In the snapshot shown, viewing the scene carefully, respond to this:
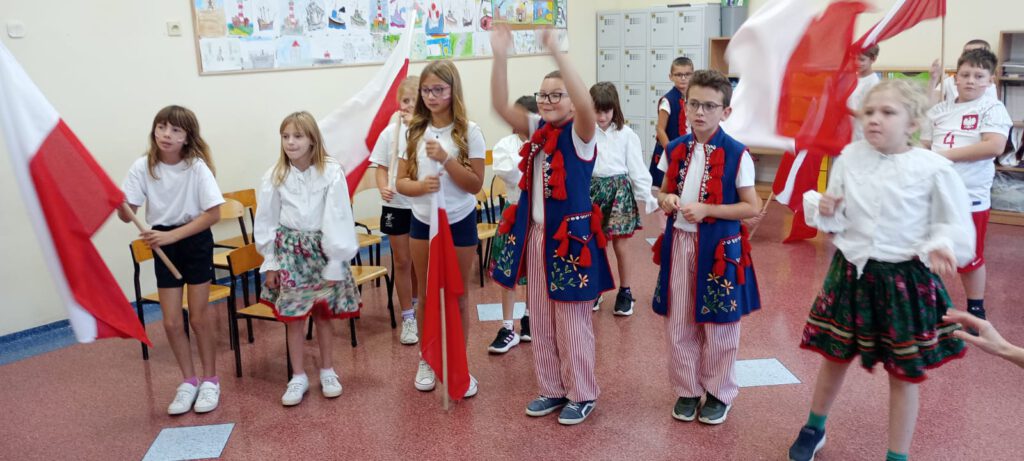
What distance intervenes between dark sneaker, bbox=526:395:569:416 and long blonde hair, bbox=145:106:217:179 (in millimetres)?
1668

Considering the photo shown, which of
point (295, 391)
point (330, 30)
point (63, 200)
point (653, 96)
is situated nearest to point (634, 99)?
point (653, 96)

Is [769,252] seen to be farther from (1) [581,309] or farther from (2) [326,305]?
(2) [326,305]

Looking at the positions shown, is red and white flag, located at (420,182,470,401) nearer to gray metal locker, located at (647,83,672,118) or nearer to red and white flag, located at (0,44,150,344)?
red and white flag, located at (0,44,150,344)

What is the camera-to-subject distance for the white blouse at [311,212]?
3.37 m

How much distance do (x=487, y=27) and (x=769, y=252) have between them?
3080 millimetres

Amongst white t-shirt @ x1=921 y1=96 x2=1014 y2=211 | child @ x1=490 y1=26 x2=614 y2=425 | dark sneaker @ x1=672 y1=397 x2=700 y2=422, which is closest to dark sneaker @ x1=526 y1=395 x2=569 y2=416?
child @ x1=490 y1=26 x2=614 y2=425

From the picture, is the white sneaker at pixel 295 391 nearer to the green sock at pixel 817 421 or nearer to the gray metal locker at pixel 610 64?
the green sock at pixel 817 421

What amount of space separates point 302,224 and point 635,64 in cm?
573

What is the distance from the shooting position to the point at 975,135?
13.4ft

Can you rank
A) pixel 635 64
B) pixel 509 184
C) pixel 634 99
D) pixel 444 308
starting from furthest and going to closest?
pixel 634 99 < pixel 635 64 < pixel 509 184 < pixel 444 308

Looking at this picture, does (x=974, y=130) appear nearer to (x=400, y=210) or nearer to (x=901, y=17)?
(x=901, y=17)

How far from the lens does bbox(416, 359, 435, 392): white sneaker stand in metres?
3.60

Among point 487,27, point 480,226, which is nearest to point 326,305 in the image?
point 480,226

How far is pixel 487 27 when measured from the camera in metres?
7.11
